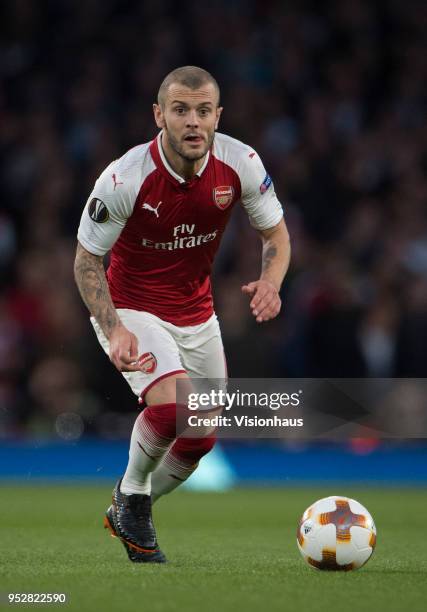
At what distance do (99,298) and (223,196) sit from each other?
821mm

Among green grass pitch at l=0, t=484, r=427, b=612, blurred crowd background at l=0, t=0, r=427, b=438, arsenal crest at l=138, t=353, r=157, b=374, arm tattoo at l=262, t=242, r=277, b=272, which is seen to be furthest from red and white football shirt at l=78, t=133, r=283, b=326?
blurred crowd background at l=0, t=0, r=427, b=438

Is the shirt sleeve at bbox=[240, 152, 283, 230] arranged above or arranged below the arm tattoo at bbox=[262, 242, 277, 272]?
above

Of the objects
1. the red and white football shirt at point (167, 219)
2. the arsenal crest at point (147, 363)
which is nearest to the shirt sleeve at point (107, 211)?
the red and white football shirt at point (167, 219)

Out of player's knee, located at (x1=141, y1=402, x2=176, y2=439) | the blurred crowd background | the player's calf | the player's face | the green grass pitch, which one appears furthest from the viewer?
the blurred crowd background

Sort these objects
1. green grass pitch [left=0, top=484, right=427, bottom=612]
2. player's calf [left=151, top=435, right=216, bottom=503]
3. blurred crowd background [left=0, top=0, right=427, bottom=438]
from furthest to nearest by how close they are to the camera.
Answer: blurred crowd background [left=0, top=0, right=427, bottom=438] < player's calf [left=151, top=435, right=216, bottom=503] < green grass pitch [left=0, top=484, right=427, bottom=612]

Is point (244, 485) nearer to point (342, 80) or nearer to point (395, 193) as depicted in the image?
point (395, 193)

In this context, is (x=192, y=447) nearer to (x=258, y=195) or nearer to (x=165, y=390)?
(x=165, y=390)

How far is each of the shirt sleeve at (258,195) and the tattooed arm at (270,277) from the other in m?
0.06

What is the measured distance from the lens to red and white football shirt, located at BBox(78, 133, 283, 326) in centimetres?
618

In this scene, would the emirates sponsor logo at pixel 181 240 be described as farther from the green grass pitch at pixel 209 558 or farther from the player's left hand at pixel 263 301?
the green grass pitch at pixel 209 558

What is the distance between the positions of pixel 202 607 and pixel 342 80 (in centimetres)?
1094

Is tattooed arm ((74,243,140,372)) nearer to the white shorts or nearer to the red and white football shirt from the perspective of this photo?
the red and white football shirt

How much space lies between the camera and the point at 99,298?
242 inches

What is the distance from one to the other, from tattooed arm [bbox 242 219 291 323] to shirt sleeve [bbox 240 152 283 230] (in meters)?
0.06
